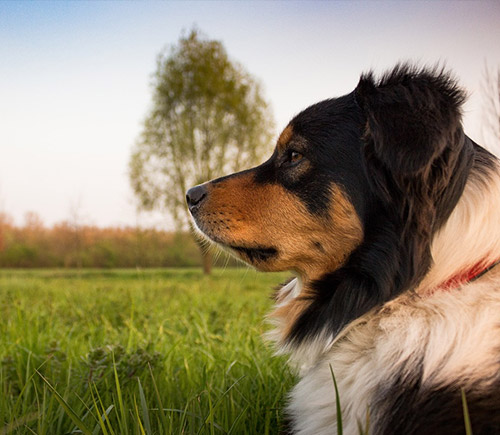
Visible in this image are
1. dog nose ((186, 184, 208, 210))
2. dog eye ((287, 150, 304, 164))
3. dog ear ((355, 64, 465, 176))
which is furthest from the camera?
dog nose ((186, 184, 208, 210))

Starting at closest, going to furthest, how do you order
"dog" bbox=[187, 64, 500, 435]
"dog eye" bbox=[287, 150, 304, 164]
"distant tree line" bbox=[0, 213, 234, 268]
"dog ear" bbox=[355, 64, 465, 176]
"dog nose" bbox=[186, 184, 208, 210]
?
1. "dog" bbox=[187, 64, 500, 435]
2. "dog ear" bbox=[355, 64, 465, 176]
3. "dog eye" bbox=[287, 150, 304, 164]
4. "dog nose" bbox=[186, 184, 208, 210]
5. "distant tree line" bbox=[0, 213, 234, 268]

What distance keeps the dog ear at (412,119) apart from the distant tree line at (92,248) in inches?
706

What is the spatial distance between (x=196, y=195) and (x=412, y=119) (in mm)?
1110

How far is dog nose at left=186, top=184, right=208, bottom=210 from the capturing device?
247 cm

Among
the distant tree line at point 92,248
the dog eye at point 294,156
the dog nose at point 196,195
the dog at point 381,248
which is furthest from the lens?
the distant tree line at point 92,248

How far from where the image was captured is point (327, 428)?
183 centimetres

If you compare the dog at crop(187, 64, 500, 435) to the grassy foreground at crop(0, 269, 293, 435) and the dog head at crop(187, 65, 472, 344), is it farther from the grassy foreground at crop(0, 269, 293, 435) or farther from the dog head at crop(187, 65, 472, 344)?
the grassy foreground at crop(0, 269, 293, 435)

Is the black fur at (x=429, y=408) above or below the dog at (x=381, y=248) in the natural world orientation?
below

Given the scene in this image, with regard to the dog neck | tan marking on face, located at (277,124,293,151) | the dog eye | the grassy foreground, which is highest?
tan marking on face, located at (277,124,293,151)

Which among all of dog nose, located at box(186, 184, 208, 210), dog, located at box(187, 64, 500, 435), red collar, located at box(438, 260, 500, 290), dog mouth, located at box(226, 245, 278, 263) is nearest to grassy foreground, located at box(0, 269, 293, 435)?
dog mouth, located at box(226, 245, 278, 263)

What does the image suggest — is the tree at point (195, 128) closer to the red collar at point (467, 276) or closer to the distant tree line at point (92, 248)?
the distant tree line at point (92, 248)

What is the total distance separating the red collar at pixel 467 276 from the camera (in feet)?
6.07

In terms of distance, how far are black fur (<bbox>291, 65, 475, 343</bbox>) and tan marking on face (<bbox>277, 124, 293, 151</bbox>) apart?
129 millimetres

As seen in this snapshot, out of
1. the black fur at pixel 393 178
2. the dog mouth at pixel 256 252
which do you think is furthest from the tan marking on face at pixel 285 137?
the dog mouth at pixel 256 252
